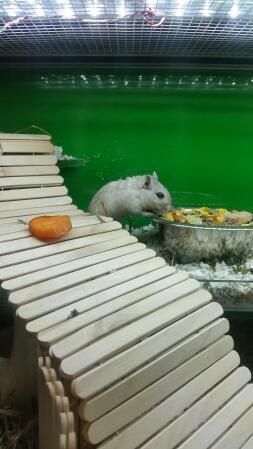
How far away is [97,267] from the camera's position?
2.94ft

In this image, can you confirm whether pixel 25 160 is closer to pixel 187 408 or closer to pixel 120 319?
pixel 120 319

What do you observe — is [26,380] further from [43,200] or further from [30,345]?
[43,200]

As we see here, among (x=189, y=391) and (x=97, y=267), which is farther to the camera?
(x=97, y=267)

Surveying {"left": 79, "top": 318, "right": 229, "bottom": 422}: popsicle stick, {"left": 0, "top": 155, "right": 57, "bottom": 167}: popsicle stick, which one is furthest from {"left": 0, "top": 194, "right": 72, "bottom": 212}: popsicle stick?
{"left": 79, "top": 318, "right": 229, "bottom": 422}: popsicle stick

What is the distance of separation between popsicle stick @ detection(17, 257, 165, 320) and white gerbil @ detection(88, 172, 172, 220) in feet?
1.41

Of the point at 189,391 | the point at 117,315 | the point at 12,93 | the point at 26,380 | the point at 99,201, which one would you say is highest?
the point at 12,93

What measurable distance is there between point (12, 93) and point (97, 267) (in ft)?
3.08

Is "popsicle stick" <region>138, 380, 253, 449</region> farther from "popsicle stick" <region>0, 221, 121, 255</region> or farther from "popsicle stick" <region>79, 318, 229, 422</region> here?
"popsicle stick" <region>0, 221, 121, 255</region>

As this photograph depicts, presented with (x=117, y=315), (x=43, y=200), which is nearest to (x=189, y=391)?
(x=117, y=315)

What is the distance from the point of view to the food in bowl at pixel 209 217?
4.41ft

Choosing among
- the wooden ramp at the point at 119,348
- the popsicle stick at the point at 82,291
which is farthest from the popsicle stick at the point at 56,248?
the popsicle stick at the point at 82,291

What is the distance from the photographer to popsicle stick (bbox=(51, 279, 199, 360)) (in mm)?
679

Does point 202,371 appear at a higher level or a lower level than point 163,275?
lower

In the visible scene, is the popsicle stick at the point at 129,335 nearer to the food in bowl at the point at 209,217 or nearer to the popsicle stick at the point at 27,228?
the popsicle stick at the point at 27,228
